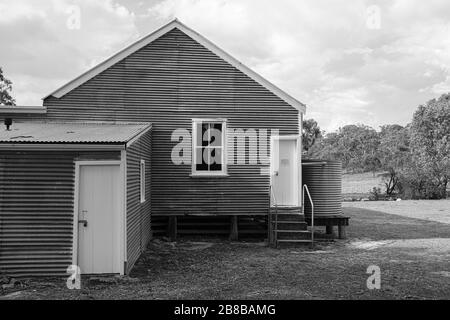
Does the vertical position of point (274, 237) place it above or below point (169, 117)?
below

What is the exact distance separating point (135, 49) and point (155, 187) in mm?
4629

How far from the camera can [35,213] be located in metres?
9.34

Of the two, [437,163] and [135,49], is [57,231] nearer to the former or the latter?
[135,49]

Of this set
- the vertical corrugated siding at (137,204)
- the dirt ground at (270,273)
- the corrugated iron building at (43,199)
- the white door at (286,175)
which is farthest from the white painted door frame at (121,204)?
the white door at (286,175)

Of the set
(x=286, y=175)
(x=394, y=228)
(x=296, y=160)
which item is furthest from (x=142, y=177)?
(x=394, y=228)

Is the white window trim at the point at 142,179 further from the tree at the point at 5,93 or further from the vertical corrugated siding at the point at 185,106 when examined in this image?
the tree at the point at 5,93

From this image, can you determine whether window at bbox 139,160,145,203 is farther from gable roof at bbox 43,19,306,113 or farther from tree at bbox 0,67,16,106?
tree at bbox 0,67,16,106

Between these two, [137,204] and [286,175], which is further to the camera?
[286,175]

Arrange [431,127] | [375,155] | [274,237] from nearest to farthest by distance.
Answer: [274,237], [431,127], [375,155]

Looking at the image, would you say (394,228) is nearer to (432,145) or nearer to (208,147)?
(208,147)

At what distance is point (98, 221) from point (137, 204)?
6.19 feet

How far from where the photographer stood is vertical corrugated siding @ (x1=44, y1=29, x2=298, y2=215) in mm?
14219

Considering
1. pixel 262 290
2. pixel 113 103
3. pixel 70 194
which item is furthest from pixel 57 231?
pixel 113 103

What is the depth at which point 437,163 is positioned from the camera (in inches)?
1420
